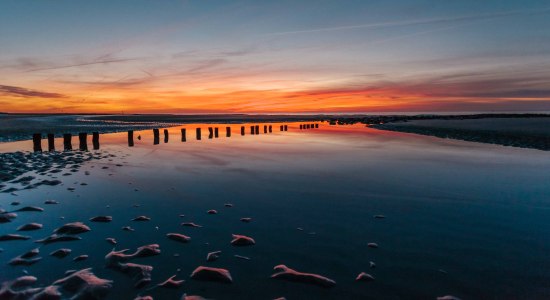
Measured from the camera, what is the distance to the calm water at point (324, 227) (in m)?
4.01

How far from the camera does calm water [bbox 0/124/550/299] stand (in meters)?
4.01

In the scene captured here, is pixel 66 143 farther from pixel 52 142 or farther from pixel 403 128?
pixel 403 128

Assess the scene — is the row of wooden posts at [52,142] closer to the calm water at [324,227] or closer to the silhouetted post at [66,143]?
the silhouetted post at [66,143]

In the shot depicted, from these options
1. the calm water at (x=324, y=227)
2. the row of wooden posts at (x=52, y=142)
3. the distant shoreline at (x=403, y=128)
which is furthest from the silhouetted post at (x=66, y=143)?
the calm water at (x=324, y=227)

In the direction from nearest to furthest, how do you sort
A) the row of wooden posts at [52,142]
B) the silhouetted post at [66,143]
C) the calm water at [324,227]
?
the calm water at [324,227] → the row of wooden posts at [52,142] → the silhouetted post at [66,143]

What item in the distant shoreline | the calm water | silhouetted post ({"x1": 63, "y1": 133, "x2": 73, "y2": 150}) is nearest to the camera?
the calm water

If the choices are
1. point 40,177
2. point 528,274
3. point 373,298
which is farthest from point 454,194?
point 40,177

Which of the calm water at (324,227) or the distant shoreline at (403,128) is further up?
the distant shoreline at (403,128)

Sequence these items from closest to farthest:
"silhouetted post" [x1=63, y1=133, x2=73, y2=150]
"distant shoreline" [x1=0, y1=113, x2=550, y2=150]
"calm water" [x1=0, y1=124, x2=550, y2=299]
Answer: "calm water" [x1=0, y1=124, x2=550, y2=299]
"silhouetted post" [x1=63, y1=133, x2=73, y2=150]
"distant shoreline" [x1=0, y1=113, x2=550, y2=150]

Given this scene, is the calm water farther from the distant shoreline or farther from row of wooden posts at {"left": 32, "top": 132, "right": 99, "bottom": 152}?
the distant shoreline

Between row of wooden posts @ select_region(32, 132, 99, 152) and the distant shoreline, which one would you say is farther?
the distant shoreline

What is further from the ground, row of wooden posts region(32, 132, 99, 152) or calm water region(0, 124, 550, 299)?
row of wooden posts region(32, 132, 99, 152)

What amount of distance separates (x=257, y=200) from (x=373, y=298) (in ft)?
14.7

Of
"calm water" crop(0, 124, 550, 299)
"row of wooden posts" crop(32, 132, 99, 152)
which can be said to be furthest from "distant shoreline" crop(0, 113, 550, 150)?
"calm water" crop(0, 124, 550, 299)
